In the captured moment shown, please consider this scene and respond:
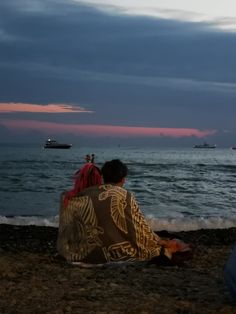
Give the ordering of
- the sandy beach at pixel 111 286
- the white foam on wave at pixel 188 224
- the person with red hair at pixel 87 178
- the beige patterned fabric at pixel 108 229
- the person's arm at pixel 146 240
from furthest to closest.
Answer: the white foam on wave at pixel 188 224
the person with red hair at pixel 87 178
the person's arm at pixel 146 240
the beige patterned fabric at pixel 108 229
the sandy beach at pixel 111 286

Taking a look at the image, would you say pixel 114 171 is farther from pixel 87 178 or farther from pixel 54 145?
pixel 54 145

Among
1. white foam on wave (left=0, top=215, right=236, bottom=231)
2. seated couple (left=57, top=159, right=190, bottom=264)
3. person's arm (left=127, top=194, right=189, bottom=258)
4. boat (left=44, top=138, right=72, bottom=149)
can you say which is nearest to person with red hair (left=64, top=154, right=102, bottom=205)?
seated couple (left=57, top=159, right=190, bottom=264)

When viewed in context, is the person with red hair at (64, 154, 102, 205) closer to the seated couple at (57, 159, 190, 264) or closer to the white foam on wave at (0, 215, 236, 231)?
the seated couple at (57, 159, 190, 264)

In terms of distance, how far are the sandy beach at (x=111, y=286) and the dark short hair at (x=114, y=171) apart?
1034 mm

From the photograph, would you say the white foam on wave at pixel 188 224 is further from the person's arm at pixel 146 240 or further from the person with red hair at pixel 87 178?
the person with red hair at pixel 87 178

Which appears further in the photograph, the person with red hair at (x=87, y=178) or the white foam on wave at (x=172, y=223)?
the white foam on wave at (x=172, y=223)

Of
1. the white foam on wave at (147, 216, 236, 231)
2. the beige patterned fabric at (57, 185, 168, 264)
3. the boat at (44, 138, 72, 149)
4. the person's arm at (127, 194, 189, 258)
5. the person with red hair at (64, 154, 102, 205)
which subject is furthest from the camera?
the boat at (44, 138, 72, 149)

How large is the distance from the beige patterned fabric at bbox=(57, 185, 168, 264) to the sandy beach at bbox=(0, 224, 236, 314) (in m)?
0.18

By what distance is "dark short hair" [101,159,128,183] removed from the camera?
6.41 metres

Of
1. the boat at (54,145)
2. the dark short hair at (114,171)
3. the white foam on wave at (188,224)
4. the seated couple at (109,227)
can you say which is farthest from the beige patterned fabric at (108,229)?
the boat at (54,145)

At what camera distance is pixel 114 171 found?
645cm

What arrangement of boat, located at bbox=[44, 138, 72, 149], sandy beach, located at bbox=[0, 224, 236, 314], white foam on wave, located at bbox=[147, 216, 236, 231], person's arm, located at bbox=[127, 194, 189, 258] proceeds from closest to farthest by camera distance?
sandy beach, located at bbox=[0, 224, 236, 314], person's arm, located at bbox=[127, 194, 189, 258], white foam on wave, located at bbox=[147, 216, 236, 231], boat, located at bbox=[44, 138, 72, 149]

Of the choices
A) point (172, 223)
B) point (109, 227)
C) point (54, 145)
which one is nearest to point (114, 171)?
point (109, 227)

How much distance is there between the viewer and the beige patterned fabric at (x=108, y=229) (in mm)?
6258
